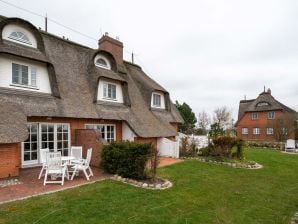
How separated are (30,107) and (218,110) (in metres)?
42.9

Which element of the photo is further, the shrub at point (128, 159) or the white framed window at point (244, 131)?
the white framed window at point (244, 131)

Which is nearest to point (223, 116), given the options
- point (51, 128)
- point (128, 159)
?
point (51, 128)

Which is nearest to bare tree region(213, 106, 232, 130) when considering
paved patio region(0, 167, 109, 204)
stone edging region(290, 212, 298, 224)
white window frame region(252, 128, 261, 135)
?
white window frame region(252, 128, 261, 135)

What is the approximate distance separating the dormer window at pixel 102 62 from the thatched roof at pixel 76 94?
1.65ft

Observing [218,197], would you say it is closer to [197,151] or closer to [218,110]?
[197,151]

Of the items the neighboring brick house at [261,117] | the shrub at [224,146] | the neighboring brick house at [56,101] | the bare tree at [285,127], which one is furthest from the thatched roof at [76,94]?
the neighboring brick house at [261,117]

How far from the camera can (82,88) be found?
48.9 ft

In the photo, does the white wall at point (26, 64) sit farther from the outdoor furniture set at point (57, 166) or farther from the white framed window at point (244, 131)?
the white framed window at point (244, 131)

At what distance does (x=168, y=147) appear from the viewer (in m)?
17.8

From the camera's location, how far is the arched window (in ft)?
40.5

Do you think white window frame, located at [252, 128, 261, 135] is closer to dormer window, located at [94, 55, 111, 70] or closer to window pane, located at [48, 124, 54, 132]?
dormer window, located at [94, 55, 111, 70]

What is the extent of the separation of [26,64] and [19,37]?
1751 mm

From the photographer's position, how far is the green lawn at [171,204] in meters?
6.07

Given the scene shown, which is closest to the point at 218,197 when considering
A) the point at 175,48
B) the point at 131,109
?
the point at 131,109
